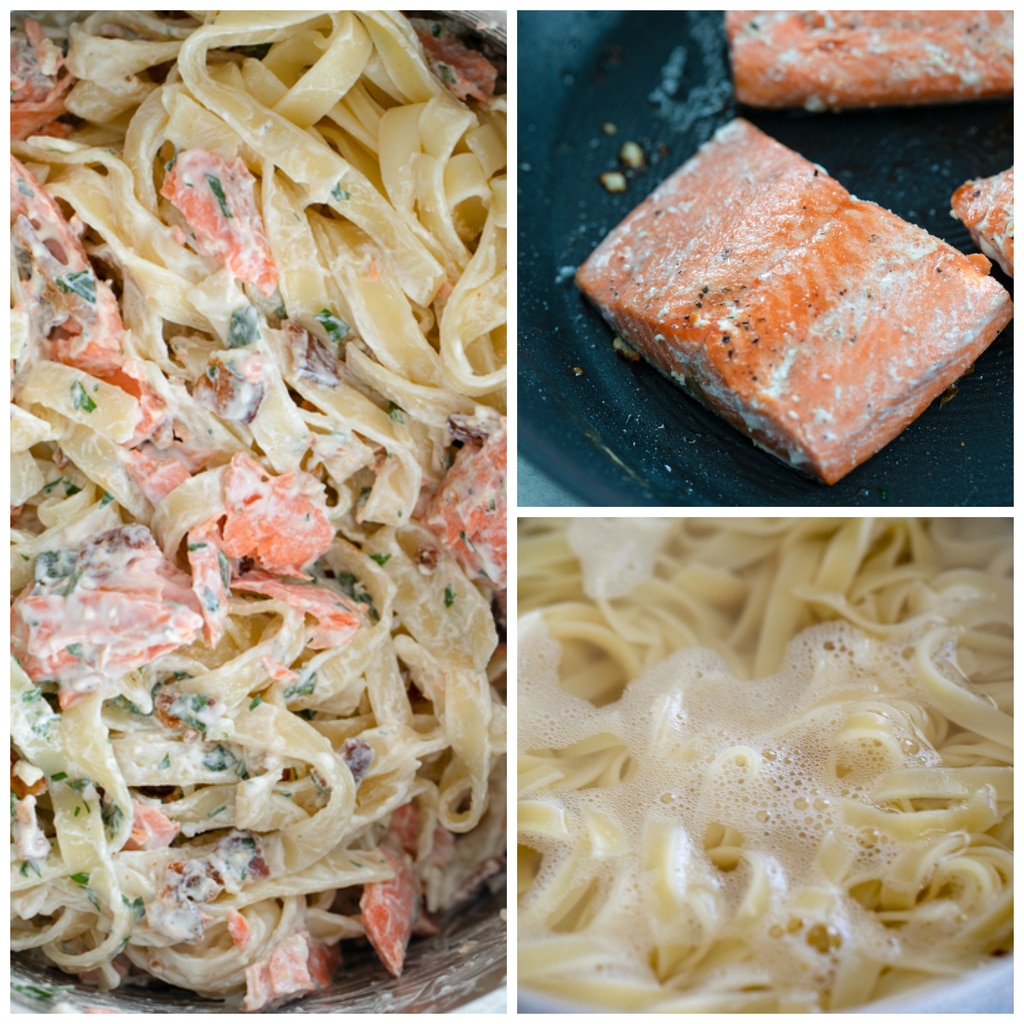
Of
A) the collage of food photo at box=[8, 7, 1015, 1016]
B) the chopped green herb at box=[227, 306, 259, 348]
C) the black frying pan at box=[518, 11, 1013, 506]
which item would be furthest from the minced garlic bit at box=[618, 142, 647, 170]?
the chopped green herb at box=[227, 306, 259, 348]

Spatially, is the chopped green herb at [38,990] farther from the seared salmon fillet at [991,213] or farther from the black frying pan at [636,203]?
the seared salmon fillet at [991,213]

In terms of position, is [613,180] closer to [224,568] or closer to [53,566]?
[224,568]

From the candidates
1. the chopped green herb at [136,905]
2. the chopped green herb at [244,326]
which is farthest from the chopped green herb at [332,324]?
the chopped green herb at [136,905]

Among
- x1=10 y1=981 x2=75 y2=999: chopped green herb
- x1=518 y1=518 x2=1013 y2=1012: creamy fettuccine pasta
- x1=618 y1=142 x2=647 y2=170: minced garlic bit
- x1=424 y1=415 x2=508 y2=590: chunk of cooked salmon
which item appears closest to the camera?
x1=518 y1=518 x2=1013 y2=1012: creamy fettuccine pasta

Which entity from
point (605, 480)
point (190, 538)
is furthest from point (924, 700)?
point (190, 538)

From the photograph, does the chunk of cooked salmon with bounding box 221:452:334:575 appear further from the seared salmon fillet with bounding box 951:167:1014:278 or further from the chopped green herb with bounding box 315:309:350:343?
the seared salmon fillet with bounding box 951:167:1014:278

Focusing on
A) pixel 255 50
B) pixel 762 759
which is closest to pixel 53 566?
pixel 255 50

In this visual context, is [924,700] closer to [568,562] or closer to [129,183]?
[568,562]
